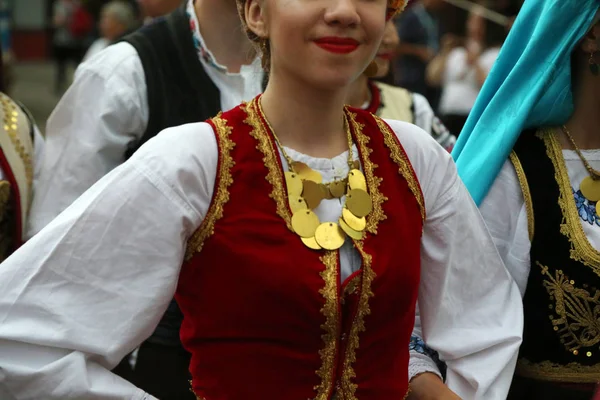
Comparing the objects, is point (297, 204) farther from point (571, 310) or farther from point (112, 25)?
point (112, 25)

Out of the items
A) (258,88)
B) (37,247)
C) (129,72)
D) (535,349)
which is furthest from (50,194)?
(535,349)

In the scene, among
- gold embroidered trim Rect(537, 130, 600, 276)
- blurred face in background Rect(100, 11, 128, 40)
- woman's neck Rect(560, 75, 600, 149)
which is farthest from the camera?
blurred face in background Rect(100, 11, 128, 40)

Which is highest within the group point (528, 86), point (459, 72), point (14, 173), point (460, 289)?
point (528, 86)

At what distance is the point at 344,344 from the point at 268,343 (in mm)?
153

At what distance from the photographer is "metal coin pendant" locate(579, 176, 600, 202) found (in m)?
2.54

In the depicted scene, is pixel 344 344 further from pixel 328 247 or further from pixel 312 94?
pixel 312 94

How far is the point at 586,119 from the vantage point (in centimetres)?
261

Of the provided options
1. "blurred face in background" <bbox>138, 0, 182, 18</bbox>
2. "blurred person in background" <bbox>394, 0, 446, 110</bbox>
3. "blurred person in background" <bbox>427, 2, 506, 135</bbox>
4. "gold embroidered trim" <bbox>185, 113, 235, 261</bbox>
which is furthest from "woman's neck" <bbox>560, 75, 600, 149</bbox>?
"blurred person in background" <bbox>394, 0, 446, 110</bbox>

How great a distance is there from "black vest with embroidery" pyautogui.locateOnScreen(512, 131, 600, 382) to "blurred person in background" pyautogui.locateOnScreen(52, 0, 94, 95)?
1770 centimetres

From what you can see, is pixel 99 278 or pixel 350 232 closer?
pixel 99 278

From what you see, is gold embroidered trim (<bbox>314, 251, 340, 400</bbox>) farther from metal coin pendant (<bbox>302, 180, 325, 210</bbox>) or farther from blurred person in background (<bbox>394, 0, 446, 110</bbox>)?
blurred person in background (<bbox>394, 0, 446, 110</bbox>)

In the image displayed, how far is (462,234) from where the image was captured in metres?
2.23

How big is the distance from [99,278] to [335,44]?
597 mm

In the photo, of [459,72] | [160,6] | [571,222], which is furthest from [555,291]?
[459,72]
